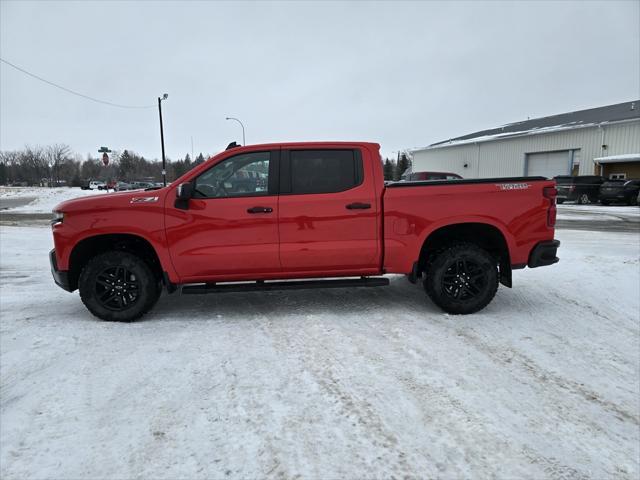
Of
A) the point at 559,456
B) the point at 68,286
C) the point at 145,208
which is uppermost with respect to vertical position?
the point at 145,208

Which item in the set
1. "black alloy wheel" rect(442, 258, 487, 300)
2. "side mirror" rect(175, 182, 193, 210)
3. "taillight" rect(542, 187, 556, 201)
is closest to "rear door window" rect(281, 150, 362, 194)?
"side mirror" rect(175, 182, 193, 210)

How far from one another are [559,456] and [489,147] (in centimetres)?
3776

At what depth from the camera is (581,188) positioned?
78.8ft

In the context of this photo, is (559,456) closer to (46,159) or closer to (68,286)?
(68,286)

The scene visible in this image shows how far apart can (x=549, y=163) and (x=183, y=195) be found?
32.9 meters

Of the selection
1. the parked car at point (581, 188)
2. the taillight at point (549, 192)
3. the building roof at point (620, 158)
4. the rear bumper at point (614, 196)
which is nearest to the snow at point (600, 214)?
the rear bumper at point (614, 196)

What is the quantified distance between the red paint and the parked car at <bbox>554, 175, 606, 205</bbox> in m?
23.0

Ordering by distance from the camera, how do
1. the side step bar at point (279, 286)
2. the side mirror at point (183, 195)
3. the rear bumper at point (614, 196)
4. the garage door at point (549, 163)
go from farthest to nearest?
the garage door at point (549, 163) < the rear bumper at point (614, 196) < the side step bar at point (279, 286) < the side mirror at point (183, 195)

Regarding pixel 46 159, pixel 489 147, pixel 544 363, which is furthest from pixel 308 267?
pixel 46 159

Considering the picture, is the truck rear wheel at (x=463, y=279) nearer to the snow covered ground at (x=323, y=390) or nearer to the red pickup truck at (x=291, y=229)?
the red pickup truck at (x=291, y=229)

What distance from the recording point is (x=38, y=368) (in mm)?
3381

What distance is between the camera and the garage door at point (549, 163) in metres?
29.9

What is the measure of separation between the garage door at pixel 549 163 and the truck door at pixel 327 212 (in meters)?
29.0

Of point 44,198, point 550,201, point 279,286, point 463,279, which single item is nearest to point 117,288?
point 279,286
